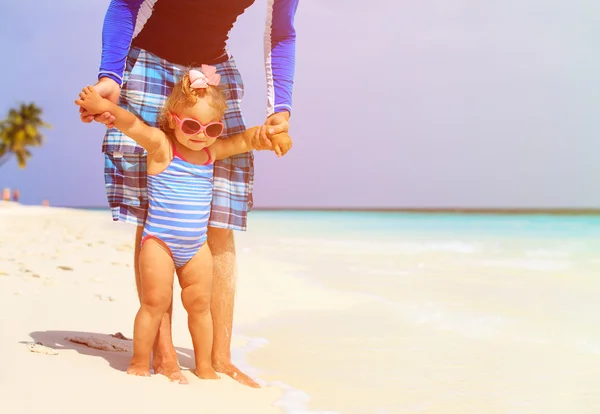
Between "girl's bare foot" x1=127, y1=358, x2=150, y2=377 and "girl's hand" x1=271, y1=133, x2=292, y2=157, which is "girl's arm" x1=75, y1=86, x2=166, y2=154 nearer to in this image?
"girl's hand" x1=271, y1=133, x2=292, y2=157

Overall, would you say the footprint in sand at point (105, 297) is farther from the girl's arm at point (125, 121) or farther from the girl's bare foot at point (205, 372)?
the girl's arm at point (125, 121)

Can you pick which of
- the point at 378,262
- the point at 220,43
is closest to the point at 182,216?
the point at 220,43

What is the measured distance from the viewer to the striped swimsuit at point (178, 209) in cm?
252

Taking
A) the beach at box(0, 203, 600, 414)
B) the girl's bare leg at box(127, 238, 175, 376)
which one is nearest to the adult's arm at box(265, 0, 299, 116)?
the girl's bare leg at box(127, 238, 175, 376)

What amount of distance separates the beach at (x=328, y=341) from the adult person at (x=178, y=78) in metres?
0.34

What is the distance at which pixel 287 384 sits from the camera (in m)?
2.96

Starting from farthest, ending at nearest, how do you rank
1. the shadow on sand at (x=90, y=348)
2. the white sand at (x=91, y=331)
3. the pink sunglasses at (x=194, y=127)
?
the shadow on sand at (x=90, y=348) → the pink sunglasses at (x=194, y=127) → the white sand at (x=91, y=331)

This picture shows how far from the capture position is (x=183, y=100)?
2.56 metres

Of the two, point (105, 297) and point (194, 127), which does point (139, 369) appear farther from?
point (105, 297)

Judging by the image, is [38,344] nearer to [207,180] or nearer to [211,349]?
[211,349]

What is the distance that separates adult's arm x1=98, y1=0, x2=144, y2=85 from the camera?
249 centimetres

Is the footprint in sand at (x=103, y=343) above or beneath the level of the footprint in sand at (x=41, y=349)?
beneath

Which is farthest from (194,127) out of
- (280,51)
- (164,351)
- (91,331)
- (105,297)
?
(105,297)

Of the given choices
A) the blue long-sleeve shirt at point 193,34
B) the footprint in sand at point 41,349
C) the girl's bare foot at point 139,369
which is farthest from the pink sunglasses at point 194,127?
the footprint in sand at point 41,349
